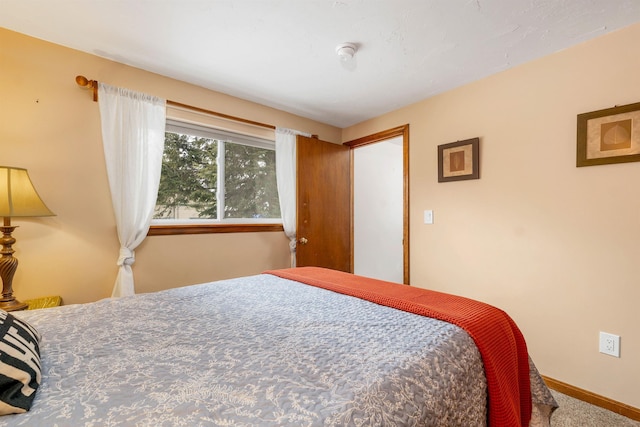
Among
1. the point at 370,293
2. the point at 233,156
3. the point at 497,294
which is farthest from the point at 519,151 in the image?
the point at 233,156

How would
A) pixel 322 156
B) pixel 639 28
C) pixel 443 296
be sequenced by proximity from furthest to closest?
pixel 322 156
pixel 639 28
pixel 443 296

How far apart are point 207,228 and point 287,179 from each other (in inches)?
37.0

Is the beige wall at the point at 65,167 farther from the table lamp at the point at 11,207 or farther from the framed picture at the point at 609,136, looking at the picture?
the framed picture at the point at 609,136

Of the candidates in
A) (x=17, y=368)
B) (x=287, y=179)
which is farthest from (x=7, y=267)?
(x=287, y=179)

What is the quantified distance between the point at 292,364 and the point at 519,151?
220cm

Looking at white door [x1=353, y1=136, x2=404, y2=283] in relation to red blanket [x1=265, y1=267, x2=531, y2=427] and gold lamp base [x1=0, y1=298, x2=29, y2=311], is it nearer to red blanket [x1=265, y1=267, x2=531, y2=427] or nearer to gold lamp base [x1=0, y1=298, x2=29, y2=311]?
red blanket [x1=265, y1=267, x2=531, y2=427]

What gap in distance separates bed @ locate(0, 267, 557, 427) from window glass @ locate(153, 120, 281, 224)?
120 cm

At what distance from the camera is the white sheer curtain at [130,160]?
204cm

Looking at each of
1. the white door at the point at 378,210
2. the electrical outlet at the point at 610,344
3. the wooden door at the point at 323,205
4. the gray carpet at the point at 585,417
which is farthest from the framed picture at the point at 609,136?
the wooden door at the point at 323,205

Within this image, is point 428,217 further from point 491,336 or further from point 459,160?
point 491,336

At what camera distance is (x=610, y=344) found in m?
1.73

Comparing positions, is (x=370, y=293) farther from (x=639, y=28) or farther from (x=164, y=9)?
(x=639, y=28)

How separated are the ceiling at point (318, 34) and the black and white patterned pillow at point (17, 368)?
1.61 m

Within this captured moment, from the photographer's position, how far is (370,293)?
4.70 feet
